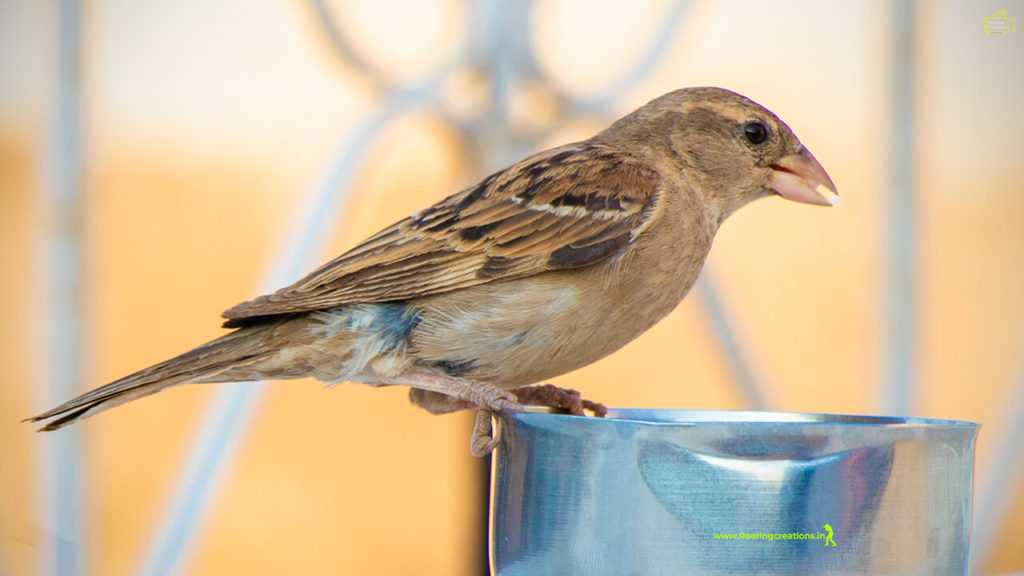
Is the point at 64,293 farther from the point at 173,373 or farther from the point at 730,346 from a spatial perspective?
the point at 730,346

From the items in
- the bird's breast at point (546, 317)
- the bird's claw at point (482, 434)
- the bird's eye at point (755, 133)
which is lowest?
the bird's claw at point (482, 434)

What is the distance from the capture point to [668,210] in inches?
98.9

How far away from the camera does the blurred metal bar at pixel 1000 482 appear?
4.56 metres

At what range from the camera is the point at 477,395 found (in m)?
2.19

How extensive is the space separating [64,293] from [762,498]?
2.63 metres

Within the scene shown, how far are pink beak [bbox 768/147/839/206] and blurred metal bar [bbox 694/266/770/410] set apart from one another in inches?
48.2

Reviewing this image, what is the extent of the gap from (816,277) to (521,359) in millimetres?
4846

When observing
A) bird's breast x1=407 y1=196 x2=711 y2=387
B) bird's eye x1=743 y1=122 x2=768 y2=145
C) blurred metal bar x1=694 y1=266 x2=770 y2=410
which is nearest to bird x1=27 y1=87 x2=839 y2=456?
bird's breast x1=407 y1=196 x2=711 y2=387

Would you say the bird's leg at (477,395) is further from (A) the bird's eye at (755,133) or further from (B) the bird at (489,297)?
A: (A) the bird's eye at (755,133)

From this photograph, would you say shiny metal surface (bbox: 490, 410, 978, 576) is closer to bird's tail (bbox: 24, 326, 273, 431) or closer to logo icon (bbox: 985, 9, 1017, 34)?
bird's tail (bbox: 24, 326, 273, 431)

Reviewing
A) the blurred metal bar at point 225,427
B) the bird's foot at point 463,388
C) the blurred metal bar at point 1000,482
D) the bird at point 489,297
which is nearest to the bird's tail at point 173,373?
the bird at point 489,297

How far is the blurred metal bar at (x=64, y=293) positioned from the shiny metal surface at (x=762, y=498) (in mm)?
2411

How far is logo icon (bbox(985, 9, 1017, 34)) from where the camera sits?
4.02m

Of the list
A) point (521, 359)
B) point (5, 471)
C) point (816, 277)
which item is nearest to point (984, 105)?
point (816, 277)
